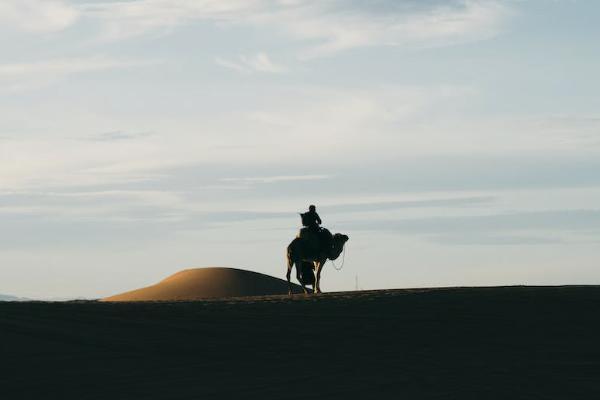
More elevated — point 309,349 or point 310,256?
point 310,256

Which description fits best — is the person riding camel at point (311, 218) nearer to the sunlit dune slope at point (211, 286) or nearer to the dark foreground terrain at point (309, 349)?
the dark foreground terrain at point (309, 349)

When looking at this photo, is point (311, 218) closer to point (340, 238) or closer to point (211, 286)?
point (340, 238)

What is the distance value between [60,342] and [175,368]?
3174 millimetres

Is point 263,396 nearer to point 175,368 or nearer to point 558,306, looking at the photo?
point 175,368

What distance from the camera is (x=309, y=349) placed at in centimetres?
2158

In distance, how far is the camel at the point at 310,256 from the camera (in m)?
32.8

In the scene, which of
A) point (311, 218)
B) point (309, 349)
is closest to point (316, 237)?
point (311, 218)

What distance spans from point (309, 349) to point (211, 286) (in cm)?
3741

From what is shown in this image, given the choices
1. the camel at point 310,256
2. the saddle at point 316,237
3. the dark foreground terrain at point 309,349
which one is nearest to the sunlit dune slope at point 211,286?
the camel at point 310,256

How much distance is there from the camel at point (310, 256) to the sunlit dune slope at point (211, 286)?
2235cm

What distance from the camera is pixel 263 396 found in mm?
17266

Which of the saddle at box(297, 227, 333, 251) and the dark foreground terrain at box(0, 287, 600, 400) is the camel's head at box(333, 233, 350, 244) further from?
the dark foreground terrain at box(0, 287, 600, 400)

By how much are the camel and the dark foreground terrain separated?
3176mm

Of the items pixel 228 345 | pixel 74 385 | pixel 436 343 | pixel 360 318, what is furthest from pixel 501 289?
pixel 74 385
